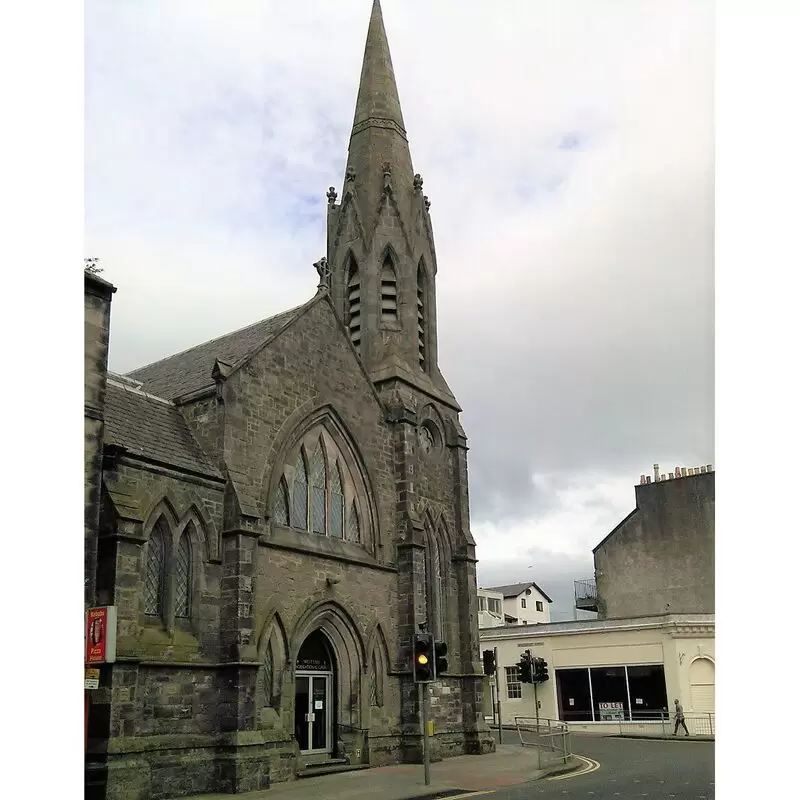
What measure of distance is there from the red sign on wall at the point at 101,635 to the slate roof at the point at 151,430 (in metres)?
5.34

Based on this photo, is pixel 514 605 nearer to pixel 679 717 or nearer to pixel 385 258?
pixel 679 717

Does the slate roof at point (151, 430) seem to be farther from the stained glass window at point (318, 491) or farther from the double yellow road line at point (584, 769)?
the double yellow road line at point (584, 769)

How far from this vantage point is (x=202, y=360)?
77.8 ft

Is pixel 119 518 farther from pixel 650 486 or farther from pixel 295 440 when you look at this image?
pixel 650 486

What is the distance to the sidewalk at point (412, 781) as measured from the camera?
51.1ft

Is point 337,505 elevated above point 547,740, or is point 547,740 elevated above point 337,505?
point 337,505

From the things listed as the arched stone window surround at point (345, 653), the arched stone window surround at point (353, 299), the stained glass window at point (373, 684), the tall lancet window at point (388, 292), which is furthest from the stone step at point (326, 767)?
the tall lancet window at point (388, 292)

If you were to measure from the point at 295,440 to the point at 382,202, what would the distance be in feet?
37.3

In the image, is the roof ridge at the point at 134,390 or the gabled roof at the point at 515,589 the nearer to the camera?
the roof ridge at the point at 134,390

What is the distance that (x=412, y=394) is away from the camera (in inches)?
1034

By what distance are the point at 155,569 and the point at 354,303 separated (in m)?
13.7

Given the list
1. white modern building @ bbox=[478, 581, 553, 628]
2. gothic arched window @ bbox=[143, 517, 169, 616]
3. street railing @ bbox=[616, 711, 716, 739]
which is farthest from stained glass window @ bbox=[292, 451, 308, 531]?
white modern building @ bbox=[478, 581, 553, 628]

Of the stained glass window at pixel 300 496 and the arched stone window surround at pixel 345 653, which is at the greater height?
the stained glass window at pixel 300 496

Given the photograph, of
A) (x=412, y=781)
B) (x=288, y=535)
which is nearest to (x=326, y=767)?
(x=412, y=781)
